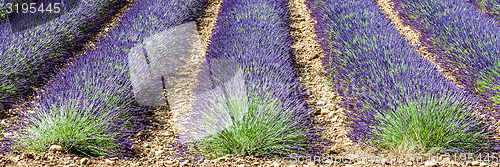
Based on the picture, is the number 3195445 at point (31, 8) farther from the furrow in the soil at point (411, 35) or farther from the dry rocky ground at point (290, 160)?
the furrow in the soil at point (411, 35)

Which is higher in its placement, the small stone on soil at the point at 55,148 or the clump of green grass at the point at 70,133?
the clump of green grass at the point at 70,133

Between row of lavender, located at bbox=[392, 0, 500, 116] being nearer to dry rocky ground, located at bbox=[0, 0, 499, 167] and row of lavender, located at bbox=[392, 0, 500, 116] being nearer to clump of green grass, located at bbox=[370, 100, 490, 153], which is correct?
dry rocky ground, located at bbox=[0, 0, 499, 167]

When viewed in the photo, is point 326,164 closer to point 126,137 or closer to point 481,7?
point 126,137

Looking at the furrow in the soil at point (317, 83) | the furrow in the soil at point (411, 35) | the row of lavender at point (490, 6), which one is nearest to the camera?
the furrow in the soil at point (317, 83)

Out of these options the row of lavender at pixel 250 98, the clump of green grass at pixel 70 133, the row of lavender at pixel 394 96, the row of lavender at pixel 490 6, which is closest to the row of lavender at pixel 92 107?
the clump of green grass at pixel 70 133

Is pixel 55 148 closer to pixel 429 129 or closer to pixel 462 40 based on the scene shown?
pixel 429 129

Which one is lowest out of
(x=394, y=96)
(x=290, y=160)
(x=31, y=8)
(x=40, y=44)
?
(x=290, y=160)

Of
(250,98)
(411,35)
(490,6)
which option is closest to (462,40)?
(411,35)
